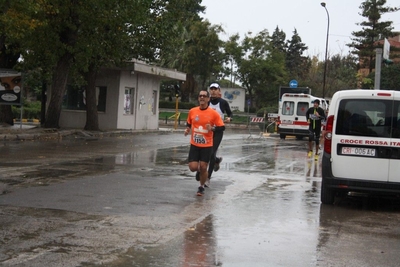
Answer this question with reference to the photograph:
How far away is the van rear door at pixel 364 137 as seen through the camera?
32.7ft

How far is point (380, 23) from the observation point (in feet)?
228

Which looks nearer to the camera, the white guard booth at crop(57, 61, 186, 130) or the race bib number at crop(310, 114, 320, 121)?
the race bib number at crop(310, 114, 320, 121)

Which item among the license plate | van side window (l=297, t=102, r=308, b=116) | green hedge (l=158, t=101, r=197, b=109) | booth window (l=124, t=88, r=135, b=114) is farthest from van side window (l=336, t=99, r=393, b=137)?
green hedge (l=158, t=101, r=197, b=109)

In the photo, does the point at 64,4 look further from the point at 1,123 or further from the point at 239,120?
the point at 239,120

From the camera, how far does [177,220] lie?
820cm

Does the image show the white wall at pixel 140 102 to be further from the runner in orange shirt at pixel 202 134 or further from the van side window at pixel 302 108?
the runner in orange shirt at pixel 202 134

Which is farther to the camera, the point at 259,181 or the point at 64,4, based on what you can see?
the point at 64,4

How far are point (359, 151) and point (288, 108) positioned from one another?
26.2 meters

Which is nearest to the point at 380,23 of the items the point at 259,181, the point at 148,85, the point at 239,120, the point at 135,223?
the point at 239,120

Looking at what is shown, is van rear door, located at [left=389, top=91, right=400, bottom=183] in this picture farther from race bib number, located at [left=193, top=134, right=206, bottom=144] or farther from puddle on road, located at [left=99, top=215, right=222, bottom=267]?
puddle on road, located at [left=99, top=215, right=222, bottom=267]

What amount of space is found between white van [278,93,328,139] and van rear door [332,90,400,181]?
2538 cm

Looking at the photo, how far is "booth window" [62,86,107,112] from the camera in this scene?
110ft

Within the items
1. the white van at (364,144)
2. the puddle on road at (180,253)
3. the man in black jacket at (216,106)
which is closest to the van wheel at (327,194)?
the white van at (364,144)

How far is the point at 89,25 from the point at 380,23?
170 ft
